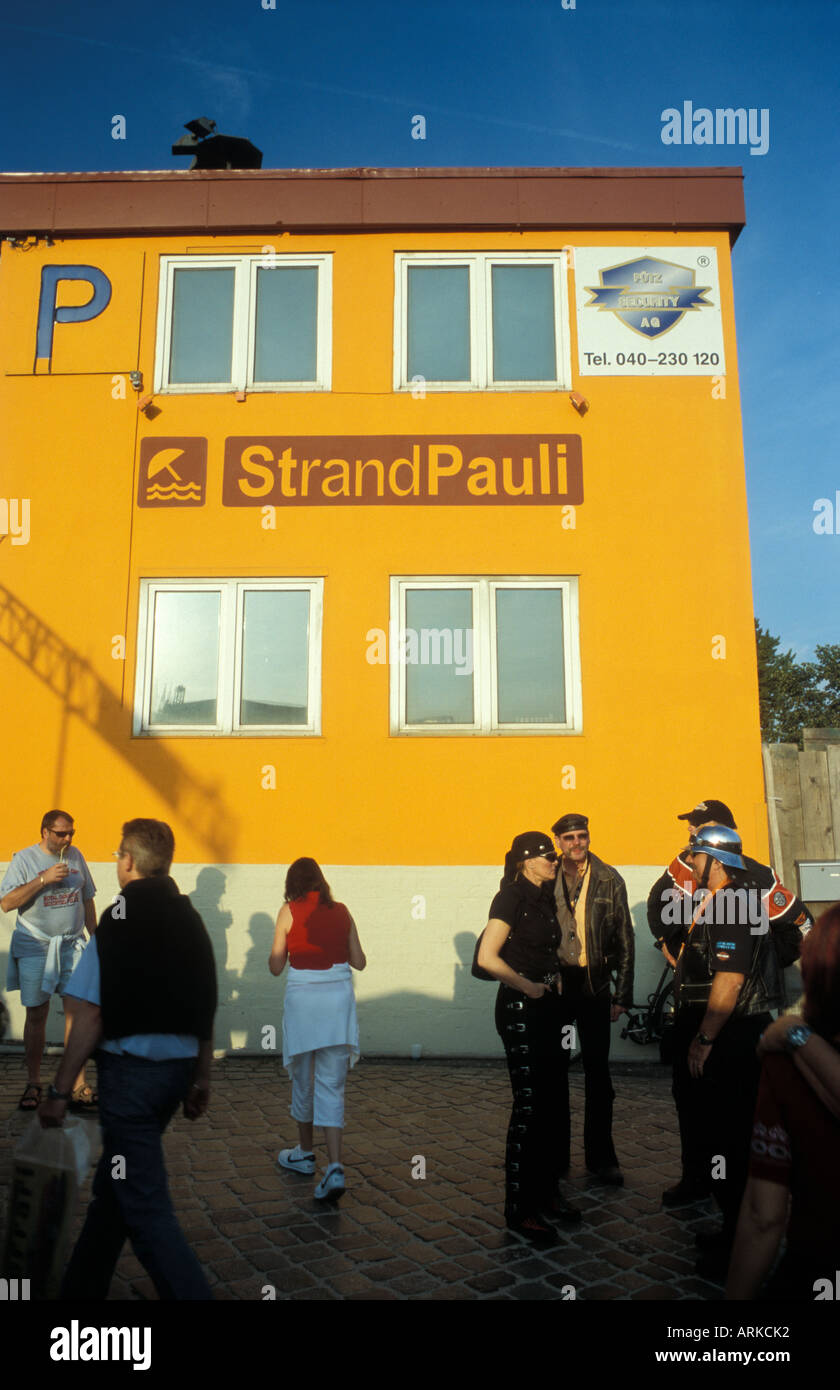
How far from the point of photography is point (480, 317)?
9.99m

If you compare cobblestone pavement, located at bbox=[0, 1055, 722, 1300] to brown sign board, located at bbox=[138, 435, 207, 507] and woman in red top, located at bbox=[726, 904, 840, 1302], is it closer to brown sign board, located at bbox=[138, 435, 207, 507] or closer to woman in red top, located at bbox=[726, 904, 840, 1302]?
woman in red top, located at bbox=[726, 904, 840, 1302]

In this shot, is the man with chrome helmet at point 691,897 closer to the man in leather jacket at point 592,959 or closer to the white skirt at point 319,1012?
the man in leather jacket at point 592,959

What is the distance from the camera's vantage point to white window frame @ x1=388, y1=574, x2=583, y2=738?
9211 millimetres

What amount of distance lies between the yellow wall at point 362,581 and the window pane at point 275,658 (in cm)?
26

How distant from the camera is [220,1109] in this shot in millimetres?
7094

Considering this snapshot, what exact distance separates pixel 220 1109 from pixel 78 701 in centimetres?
417

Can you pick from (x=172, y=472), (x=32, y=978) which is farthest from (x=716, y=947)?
(x=172, y=472)

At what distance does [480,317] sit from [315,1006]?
7.38 m

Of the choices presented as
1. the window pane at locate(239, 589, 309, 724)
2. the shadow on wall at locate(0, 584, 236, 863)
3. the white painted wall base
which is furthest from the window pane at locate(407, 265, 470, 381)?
the white painted wall base

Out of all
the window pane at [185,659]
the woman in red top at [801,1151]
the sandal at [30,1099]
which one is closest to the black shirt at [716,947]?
the woman in red top at [801,1151]

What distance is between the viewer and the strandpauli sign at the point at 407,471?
9.54 metres

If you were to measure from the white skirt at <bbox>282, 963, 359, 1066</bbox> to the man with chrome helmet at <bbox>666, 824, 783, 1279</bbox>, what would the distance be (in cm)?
189
